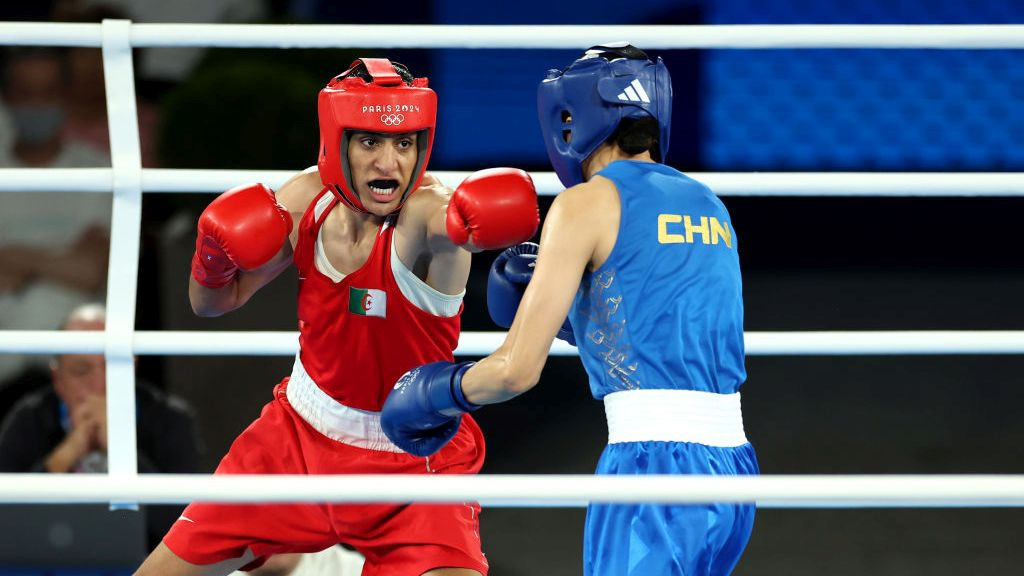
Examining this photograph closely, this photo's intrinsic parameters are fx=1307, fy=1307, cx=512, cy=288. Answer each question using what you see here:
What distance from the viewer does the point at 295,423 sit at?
211 cm

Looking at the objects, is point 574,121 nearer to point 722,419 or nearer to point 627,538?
point 722,419

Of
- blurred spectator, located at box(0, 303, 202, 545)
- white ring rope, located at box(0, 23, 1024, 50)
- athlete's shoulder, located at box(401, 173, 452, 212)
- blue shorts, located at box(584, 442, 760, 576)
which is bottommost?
blurred spectator, located at box(0, 303, 202, 545)

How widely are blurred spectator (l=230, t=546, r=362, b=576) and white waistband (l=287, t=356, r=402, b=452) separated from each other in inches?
17.1

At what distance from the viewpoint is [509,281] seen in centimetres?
193

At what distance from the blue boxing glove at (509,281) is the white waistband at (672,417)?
21cm

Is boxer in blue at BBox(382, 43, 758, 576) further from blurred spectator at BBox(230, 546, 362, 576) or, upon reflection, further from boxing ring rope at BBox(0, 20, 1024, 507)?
blurred spectator at BBox(230, 546, 362, 576)

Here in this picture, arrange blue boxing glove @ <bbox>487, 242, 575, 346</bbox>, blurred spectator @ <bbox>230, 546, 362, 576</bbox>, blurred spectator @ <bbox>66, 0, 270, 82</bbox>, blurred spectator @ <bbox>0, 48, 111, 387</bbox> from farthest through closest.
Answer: blurred spectator @ <bbox>66, 0, 270, 82</bbox> → blurred spectator @ <bbox>0, 48, 111, 387</bbox> → blurred spectator @ <bbox>230, 546, 362, 576</bbox> → blue boxing glove @ <bbox>487, 242, 575, 346</bbox>

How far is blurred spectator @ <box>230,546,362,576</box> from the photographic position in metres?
2.41

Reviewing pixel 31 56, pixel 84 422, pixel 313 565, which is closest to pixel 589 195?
pixel 313 565

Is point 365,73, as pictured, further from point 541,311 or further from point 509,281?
point 541,311

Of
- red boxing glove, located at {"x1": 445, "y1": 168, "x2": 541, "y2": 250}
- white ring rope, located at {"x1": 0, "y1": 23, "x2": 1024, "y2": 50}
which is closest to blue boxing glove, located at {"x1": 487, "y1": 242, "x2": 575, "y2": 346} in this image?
red boxing glove, located at {"x1": 445, "y1": 168, "x2": 541, "y2": 250}

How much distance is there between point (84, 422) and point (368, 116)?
1.89 meters

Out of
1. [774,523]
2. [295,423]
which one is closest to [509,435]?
[774,523]

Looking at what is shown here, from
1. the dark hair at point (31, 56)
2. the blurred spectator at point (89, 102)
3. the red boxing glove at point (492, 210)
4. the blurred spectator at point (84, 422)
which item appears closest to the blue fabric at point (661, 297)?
the red boxing glove at point (492, 210)
